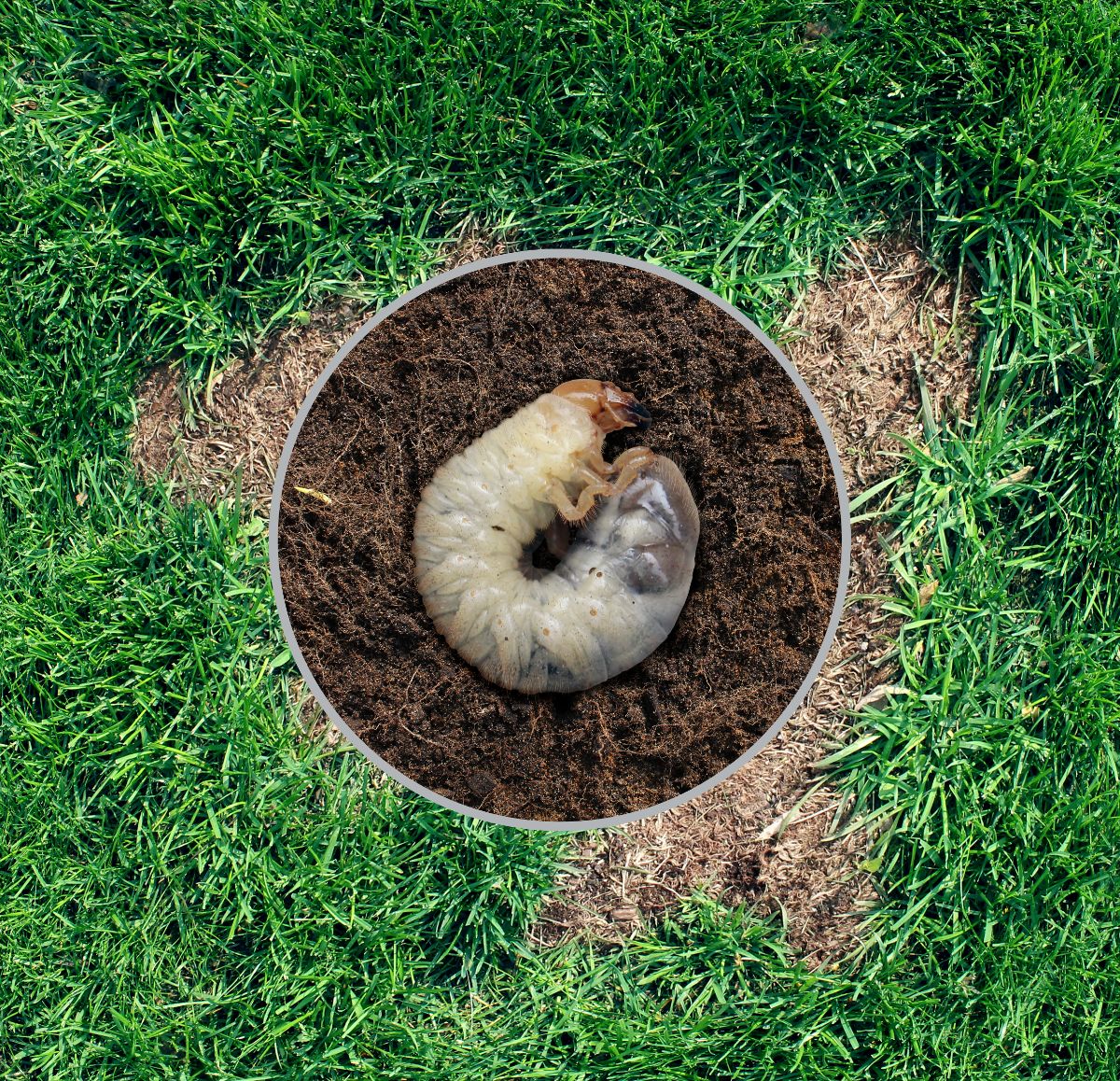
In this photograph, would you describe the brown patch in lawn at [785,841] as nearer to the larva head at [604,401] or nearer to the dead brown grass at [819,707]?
the dead brown grass at [819,707]

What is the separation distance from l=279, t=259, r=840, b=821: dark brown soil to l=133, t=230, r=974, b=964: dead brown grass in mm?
154

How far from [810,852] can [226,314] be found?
1970mm

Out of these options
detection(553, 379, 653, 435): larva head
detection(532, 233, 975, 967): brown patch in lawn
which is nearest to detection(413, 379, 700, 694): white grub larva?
detection(553, 379, 653, 435): larva head

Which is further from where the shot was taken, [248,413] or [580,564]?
[248,413]

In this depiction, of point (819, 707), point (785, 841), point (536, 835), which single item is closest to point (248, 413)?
point (536, 835)

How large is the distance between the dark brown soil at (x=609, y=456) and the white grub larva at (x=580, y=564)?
0.06 m

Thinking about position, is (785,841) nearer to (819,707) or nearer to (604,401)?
(819,707)

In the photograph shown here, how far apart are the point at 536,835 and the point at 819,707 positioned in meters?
0.74

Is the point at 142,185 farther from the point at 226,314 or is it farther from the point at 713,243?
the point at 713,243

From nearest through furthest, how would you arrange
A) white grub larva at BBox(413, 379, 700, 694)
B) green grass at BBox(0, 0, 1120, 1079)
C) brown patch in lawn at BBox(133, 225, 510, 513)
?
white grub larva at BBox(413, 379, 700, 694) < green grass at BBox(0, 0, 1120, 1079) < brown patch in lawn at BBox(133, 225, 510, 513)

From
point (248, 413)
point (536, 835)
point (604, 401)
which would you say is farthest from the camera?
point (248, 413)

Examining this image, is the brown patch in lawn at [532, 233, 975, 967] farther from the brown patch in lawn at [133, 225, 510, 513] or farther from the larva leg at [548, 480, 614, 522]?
the brown patch in lawn at [133, 225, 510, 513]

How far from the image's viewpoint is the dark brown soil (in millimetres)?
2570

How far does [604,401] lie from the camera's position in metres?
2.51
